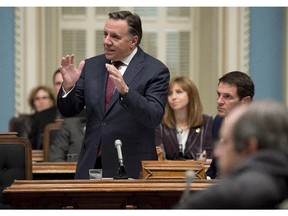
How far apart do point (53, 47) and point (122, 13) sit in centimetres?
577

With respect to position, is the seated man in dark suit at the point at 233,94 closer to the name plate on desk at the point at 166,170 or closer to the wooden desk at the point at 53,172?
the name plate on desk at the point at 166,170

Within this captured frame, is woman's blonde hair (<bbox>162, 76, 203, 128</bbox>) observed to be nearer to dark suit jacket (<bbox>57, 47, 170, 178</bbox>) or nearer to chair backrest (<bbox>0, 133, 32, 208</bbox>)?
chair backrest (<bbox>0, 133, 32, 208</bbox>)

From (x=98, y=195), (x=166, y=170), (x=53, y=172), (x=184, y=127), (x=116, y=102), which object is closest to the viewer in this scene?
(x=98, y=195)

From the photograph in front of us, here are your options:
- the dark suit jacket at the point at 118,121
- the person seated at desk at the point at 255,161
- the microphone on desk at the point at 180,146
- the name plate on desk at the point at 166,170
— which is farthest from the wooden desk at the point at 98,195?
the microphone on desk at the point at 180,146

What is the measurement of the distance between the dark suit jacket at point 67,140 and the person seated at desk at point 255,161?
5481mm

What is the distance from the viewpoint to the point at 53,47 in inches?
452

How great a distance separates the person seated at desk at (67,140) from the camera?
8273mm

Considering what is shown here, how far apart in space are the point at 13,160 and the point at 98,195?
1.14 meters

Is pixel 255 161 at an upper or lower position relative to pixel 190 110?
upper

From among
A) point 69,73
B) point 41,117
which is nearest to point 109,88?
point 69,73

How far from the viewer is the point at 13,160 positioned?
6078mm

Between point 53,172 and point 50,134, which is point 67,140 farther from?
point 53,172

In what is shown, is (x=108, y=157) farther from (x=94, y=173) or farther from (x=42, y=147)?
(x=42, y=147)
